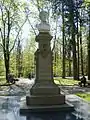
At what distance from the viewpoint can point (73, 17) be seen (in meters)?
30.4

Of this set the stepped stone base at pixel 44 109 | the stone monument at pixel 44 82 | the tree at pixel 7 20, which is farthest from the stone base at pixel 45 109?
the tree at pixel 7 20

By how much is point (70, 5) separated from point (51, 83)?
1985 centimetres

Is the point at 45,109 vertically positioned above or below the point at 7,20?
below

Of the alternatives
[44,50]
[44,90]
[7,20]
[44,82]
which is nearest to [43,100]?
[44,90]

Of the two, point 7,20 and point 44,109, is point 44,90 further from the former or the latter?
point 7,20

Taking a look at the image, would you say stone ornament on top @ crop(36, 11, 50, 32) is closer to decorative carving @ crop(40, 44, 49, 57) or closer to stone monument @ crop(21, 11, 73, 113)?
stone monument @ crop(21, 11, 73, 113)

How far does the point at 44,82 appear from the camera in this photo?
480 inches

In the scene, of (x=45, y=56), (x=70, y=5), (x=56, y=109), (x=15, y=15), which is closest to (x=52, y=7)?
(x=70, y=5)

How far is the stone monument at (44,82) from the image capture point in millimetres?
11562

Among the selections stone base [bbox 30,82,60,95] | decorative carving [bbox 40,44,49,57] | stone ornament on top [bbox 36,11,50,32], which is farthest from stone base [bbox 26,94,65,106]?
stone ornament on top [bbox 36,11,50,32]

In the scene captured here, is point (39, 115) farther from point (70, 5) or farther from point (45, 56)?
point (70, 5)

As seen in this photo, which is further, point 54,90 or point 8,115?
point 54,90

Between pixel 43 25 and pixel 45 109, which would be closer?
pixel 45 109

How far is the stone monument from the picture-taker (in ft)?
37.9
